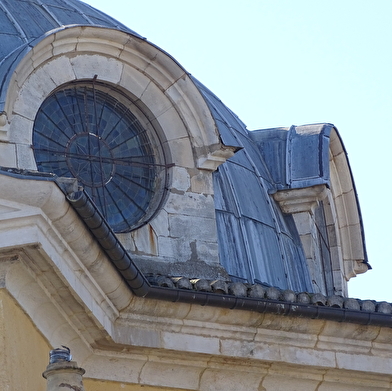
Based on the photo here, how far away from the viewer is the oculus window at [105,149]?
57.0 ft

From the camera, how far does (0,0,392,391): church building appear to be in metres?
14.4

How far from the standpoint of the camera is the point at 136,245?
17.0 m

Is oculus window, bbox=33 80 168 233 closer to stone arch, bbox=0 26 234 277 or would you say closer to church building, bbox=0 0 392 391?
church building, bbox=0 0 392 391

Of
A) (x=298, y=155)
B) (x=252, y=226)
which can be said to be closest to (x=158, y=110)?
(x=252, y=226)

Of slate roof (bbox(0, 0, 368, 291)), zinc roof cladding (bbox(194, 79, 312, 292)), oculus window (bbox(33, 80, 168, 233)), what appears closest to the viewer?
oculus window (bbox(33, 80, 168, 233))

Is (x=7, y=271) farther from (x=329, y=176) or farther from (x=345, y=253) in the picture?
(x=345, y=253)

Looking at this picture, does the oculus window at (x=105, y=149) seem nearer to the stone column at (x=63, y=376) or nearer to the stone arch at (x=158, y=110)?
the stone arch at (x=158, y=110)

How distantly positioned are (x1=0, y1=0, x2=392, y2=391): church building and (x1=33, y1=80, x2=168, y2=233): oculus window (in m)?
0.02

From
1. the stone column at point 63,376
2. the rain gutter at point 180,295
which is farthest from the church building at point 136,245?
the stone column at point 63,376

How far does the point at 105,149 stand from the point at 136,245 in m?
1.19

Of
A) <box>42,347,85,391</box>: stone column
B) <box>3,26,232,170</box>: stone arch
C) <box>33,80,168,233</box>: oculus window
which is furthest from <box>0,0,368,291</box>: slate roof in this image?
<box>42,347,85,391</box>: stone column

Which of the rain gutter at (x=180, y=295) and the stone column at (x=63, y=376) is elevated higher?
the rain gutter at (x=180, y=295)

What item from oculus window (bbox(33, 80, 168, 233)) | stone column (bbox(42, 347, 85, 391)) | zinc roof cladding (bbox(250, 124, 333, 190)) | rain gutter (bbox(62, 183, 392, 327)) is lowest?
stone column (bbox(42, 347, 85, 391))

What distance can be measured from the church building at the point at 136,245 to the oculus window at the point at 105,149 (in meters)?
0.02
